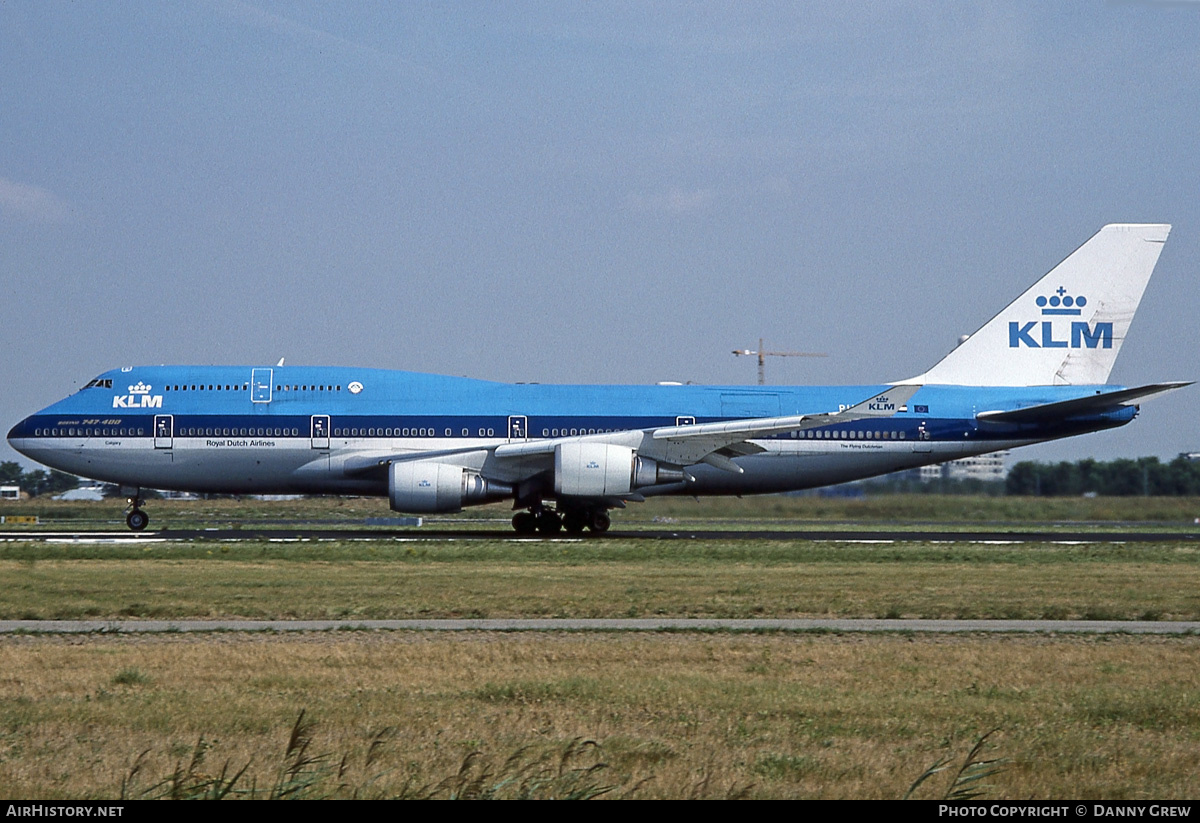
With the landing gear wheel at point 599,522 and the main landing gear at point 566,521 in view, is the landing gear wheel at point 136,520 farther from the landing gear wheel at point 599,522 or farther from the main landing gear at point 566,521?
the landing gear wheel at point 599,522

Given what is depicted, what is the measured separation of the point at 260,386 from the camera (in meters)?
34.7

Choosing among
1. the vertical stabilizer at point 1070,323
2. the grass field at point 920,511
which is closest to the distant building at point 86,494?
the grass field at point 920,511

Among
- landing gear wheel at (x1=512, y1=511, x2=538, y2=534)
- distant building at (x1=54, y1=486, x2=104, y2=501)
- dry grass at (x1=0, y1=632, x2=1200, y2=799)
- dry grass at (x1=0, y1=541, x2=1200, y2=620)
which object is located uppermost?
distant building at (x1=54, y1=486, x2=104, y2=501)

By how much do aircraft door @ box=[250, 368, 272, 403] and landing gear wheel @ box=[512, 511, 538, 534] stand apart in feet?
25.4

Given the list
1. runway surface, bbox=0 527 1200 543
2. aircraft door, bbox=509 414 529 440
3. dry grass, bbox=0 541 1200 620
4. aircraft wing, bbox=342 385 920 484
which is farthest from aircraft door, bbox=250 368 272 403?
dry grass, bbox=0 541 1200 620

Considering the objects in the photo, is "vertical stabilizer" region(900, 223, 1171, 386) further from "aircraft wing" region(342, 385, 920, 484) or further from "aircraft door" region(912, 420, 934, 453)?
"aircraft wing" region(342, 385, 920, 484)

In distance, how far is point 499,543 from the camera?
1163 inches

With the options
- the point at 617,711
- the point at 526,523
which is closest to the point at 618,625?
the point at 617,711

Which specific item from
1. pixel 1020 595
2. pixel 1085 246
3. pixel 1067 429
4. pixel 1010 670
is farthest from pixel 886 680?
pixel 1085 246

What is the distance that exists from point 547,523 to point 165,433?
10.9 m

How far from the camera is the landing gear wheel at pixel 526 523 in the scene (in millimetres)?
34688

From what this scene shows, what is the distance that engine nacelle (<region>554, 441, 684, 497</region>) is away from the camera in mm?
31828

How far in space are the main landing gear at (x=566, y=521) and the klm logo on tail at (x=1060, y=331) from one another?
13991 mm

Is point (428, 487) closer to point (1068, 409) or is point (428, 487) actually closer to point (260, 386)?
point (260, 386)
